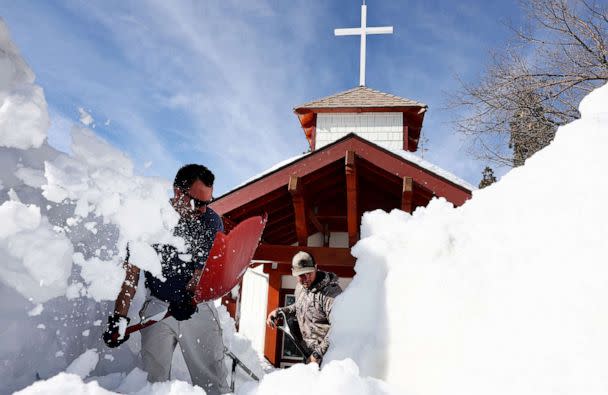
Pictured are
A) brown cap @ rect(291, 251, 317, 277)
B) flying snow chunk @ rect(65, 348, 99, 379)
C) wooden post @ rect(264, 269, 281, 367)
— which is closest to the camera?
flying snow chunk @ rect(65, 348, 99, 379)

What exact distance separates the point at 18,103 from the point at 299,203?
15.3ft

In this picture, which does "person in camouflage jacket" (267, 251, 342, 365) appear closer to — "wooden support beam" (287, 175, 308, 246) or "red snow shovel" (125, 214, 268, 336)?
"red snow shovel" (125, 214, 268, 336)

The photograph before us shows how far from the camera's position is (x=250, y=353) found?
3994 mm

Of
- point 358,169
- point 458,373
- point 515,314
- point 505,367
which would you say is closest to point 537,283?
point 515,314

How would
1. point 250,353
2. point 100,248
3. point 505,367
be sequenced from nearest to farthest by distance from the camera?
point 505,367 → point 100,248 → point 250,353

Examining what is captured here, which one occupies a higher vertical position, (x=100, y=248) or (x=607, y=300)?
(x=100, y=248)

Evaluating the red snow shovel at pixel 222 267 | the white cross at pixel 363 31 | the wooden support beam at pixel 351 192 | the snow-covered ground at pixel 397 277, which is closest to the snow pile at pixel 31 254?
the snow-covered ground at pixel 397 277

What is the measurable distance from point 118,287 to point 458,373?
166 centimetres

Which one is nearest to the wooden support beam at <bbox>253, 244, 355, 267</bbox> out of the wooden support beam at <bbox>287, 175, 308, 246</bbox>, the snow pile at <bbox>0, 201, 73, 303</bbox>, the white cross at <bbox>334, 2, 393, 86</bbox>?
the wooden support beam at <bbox>287, 175, 308, 246</bbox>

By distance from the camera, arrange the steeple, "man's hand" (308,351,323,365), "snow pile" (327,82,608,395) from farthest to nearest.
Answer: the steeple
"man's hand" (308,351,323,365)
"snow pile" (327,82,608,395)

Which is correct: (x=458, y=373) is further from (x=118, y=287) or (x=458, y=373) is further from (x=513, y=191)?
(x=118, y=287)

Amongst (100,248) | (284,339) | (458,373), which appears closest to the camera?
(458,373)

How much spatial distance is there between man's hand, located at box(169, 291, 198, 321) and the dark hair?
612 mm

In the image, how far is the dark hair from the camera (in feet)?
7.74
